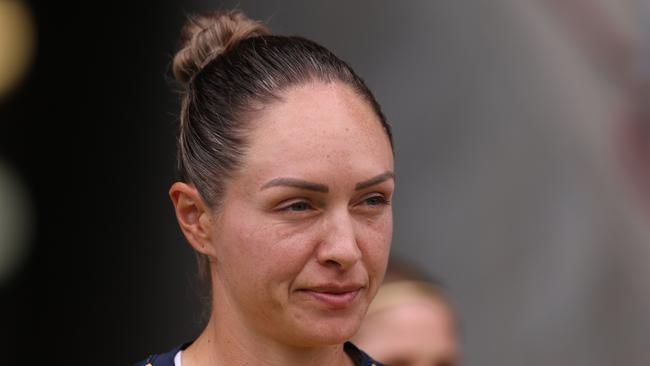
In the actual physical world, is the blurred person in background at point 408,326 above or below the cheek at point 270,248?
above

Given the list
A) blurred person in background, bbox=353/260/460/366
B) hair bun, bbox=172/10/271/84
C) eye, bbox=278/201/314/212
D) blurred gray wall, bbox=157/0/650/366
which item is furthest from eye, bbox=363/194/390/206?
blurred gray wall, bbox=157/0/650/366

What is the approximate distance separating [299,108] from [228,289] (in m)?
0.35

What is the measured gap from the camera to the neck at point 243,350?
215 centimetres

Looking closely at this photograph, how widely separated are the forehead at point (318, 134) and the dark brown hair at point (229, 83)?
0.03 m

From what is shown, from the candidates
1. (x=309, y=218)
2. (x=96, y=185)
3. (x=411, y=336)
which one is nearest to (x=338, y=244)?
(x=309, y=218)

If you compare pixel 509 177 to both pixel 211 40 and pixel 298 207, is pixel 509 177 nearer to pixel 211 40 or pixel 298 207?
pixel 211 40

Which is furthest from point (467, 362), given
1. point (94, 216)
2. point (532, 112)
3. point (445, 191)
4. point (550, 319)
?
point (94, 216)

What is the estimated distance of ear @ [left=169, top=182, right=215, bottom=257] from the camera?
2154 mm

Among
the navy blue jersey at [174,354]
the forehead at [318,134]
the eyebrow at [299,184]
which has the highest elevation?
the forehead at [318,134]

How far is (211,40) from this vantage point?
234 centimetres

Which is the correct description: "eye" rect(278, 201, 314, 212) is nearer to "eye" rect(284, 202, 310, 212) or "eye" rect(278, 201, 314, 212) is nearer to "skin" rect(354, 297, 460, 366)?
"eye" rect(284, 202, 310, 212)

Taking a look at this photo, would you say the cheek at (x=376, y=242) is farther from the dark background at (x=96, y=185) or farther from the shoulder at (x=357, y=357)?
the dark background at (x=96, y=185)

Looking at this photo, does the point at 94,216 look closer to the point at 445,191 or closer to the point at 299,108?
the point at 445,191

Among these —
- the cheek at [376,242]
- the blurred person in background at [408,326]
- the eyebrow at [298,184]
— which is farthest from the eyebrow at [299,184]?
the blurred person in background at [408,326]
